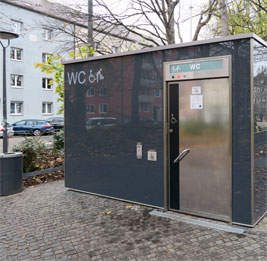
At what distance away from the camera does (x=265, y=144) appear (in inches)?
196

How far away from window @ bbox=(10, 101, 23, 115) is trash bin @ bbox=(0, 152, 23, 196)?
2413cm

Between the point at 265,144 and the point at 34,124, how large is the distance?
23.8m

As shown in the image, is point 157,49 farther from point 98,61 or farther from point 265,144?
point 265,144

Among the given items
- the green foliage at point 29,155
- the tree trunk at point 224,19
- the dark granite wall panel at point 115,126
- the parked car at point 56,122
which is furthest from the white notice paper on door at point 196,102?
the parked car at point 56,122

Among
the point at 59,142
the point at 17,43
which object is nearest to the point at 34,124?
the point at 17,43

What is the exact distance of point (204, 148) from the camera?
4.98 meters

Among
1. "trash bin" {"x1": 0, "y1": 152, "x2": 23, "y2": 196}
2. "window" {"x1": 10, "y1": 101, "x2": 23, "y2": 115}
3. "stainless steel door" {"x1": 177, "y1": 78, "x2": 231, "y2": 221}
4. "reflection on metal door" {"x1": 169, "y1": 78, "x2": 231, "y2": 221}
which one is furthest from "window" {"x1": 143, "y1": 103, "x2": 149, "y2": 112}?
"window" {"x1": 10, "y1": 101, "x2": 23, "y2": 115}

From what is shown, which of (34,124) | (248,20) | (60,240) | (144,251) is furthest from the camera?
(34,124)

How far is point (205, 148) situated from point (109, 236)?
2066 millimetres

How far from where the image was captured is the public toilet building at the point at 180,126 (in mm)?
4527

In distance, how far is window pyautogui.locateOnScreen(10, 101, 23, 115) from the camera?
2916 cm

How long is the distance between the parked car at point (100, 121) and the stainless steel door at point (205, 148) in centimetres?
148

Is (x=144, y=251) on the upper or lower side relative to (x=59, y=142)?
lower

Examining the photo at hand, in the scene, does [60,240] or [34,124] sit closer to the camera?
[60,240]
